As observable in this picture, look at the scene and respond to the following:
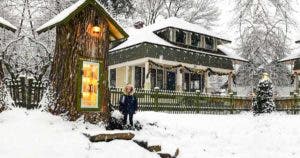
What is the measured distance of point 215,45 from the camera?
112ft

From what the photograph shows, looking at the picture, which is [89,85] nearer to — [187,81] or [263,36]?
[187,81]

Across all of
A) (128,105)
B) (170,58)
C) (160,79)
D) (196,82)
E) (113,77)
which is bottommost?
(128,105)

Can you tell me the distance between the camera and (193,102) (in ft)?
74.6

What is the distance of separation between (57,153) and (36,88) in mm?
5287

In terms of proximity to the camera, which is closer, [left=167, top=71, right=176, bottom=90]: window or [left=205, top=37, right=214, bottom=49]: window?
[left=167, top=71, right=176, bottom=90]: window

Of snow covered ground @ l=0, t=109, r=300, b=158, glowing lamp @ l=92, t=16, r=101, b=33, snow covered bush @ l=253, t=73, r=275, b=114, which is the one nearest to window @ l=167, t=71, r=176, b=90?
snow covered bush @ l=253, t=73, r=275, b=114

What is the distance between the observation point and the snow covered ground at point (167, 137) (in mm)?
11102

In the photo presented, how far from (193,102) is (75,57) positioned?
10.00 m

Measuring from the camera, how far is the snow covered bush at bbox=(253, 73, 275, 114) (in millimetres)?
21375

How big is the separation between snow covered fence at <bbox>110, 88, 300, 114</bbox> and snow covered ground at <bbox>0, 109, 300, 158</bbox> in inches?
68.6

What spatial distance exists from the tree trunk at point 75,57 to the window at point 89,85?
0.15 m

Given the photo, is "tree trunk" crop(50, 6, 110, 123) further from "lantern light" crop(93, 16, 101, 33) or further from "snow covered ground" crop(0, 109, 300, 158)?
"snow covered ground" crop(0, 109, 300, 158)

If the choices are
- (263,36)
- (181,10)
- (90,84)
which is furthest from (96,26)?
(181,10)

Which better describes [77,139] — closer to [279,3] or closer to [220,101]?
[220,101]
